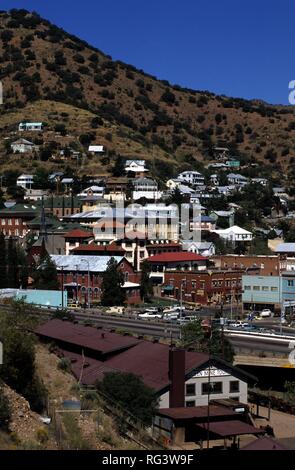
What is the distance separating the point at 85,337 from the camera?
3400 cm

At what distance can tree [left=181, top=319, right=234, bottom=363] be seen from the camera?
113 ft

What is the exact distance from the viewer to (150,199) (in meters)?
101

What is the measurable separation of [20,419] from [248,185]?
102174 millimetres

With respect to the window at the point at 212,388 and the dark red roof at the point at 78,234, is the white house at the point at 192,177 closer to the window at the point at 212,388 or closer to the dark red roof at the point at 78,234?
the dark red roof at the point at 78,234

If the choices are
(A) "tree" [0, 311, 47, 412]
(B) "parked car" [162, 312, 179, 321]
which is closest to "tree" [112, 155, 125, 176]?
(B) "parked car" [162, 312, 179, 321]

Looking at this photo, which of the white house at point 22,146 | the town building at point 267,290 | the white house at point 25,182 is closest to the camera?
the town building at point 267,290

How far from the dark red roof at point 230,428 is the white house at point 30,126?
10463 cm

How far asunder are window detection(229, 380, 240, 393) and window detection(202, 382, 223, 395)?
48 centimetres

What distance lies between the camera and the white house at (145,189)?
10250cm

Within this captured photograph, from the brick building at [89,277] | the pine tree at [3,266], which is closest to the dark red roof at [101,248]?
the brick building at [89,277]

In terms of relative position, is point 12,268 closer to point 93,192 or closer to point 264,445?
point 93,192

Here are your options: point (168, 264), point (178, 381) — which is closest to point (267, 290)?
point (168, 264)

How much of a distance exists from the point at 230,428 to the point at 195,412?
1.96m

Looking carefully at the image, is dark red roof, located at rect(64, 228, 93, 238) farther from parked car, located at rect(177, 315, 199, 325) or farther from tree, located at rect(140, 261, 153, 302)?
parked car, located at rect(177, 315, 199, 325)
